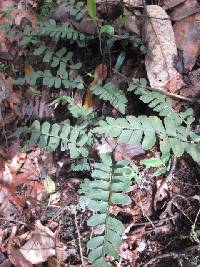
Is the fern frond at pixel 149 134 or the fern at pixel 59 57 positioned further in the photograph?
the fern at pixel 59 57

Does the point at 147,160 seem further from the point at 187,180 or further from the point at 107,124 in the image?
the point at 107,124

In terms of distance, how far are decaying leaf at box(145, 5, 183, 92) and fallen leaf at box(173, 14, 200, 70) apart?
0.07 meters

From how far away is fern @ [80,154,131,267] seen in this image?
1.82 m

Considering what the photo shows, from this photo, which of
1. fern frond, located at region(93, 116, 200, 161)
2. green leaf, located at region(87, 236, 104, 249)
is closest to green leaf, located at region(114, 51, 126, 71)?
fern frond, located at region(93, 116, 200, 161)

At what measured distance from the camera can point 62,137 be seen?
2.48 meters

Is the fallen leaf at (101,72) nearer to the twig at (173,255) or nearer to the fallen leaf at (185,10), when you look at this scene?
the fallen leaf at (185,10)

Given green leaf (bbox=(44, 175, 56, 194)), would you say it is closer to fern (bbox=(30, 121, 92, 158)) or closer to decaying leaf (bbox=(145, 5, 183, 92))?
fern (bbox=(30, 121, 92, 158))

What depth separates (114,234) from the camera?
186 cm

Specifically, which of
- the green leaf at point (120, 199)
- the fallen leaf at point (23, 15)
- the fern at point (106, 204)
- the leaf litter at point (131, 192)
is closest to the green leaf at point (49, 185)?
the leaf litter at point (131, 192)

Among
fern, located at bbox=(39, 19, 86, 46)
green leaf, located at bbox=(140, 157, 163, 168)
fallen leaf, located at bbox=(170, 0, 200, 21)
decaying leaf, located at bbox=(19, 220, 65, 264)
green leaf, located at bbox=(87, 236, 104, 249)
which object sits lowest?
Answer: decaying leaf, located at bbox=(19, 220, 65, 264)

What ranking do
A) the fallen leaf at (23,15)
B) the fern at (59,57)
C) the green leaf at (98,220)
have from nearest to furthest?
the green leaf at (98,220) < the fern at (59,57) < the fallen leaf at (23,15)

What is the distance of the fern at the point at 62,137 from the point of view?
2.47 meters

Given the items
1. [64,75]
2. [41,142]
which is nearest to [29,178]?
[41,142]

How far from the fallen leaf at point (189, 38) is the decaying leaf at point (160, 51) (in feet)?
0.22
